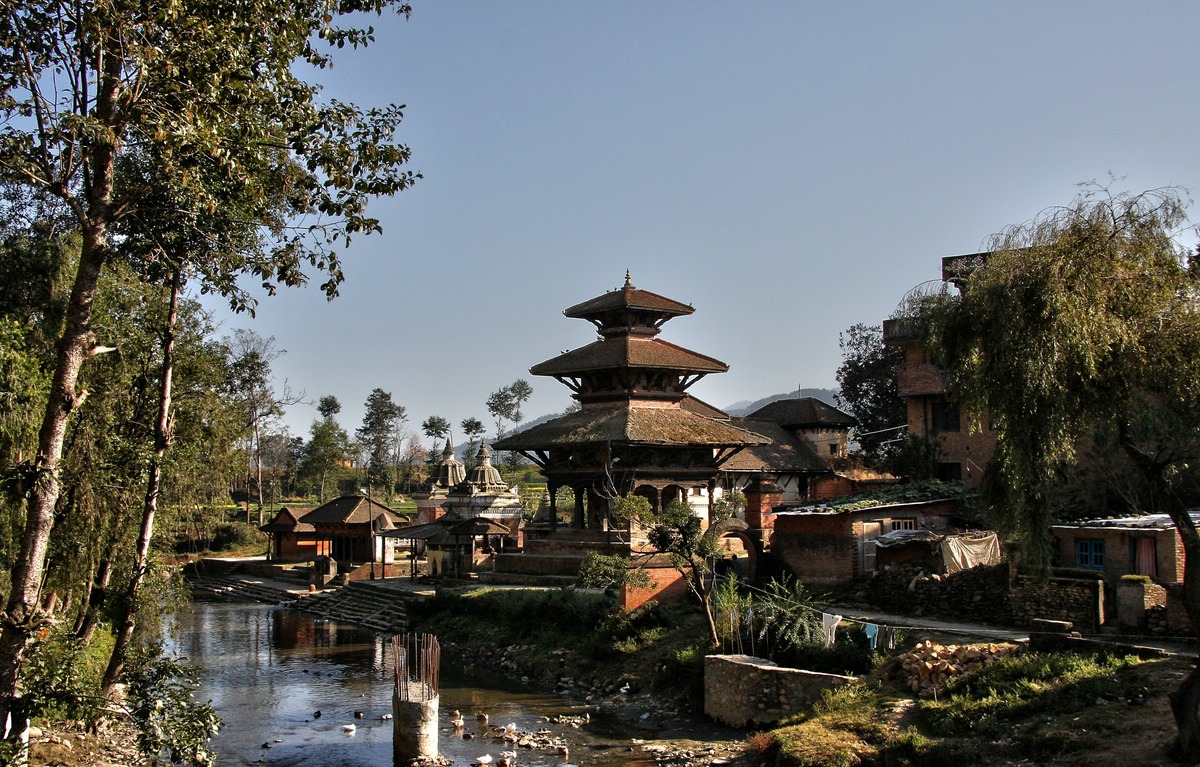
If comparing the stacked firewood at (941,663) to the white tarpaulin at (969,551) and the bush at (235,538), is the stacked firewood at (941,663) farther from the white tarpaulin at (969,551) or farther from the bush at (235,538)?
the bush at (235,538)

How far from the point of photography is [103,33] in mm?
11766

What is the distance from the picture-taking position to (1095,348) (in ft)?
48.9

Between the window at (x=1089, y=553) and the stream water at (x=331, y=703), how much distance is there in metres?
12.0

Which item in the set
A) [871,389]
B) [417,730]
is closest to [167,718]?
[417,730]

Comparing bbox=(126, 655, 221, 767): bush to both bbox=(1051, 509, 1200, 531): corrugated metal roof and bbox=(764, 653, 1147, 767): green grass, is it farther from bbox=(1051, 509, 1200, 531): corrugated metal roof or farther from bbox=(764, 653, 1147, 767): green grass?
bbox=(1051, 509, 1200, 531): corrugated metal roof

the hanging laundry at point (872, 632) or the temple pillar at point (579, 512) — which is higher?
the temple pillar at point (579, 512)

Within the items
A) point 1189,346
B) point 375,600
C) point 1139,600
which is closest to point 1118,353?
point 1189,346

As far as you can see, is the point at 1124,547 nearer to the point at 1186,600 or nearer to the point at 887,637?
the point at 887,637

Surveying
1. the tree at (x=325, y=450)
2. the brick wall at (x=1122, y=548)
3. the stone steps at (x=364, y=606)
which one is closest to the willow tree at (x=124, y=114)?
the brick wall at (x=1122, y=548)

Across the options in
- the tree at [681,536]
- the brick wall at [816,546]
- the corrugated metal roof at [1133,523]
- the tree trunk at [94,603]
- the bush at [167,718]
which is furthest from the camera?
the brick wall at [816,546]

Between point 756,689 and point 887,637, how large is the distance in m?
2.92

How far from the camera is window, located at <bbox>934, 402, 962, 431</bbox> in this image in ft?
132

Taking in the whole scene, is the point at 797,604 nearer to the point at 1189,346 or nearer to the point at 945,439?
the point at 1189,346

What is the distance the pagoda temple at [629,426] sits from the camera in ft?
127
